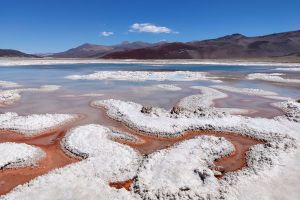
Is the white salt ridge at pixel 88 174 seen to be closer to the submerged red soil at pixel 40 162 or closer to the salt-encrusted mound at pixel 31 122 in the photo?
the submerged red soil at pixel 40 162

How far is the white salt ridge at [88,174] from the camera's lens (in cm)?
A: 787

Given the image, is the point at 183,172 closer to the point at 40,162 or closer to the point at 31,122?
the point at 40,162

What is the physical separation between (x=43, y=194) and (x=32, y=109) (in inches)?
413

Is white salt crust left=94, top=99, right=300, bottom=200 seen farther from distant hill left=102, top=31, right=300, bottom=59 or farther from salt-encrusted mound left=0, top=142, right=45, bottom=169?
distant hill left=102, top=31, right=300, bottom=59

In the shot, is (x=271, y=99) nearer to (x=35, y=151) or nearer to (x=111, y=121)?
(x=111, y=121)

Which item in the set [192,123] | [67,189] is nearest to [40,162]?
[67,189]

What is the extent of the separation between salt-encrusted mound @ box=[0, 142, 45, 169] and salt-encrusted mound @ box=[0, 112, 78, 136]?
2.03m

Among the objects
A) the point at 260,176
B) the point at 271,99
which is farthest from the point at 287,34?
the point at 260,176

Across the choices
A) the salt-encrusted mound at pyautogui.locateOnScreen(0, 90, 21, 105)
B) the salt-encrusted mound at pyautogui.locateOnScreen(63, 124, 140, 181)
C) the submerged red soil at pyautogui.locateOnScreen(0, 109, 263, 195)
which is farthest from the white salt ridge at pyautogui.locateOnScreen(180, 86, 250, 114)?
the salt-encrusted mound at pyautogui.locateOnScreen(0, 90, 21, 105)

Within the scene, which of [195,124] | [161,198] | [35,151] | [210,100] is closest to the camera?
[161,198]

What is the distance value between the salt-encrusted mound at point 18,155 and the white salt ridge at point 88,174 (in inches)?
42.0

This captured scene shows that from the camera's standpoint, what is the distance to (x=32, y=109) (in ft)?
57.7

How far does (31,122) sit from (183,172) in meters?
8.20

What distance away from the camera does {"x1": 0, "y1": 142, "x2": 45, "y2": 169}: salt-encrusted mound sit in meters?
9.95
